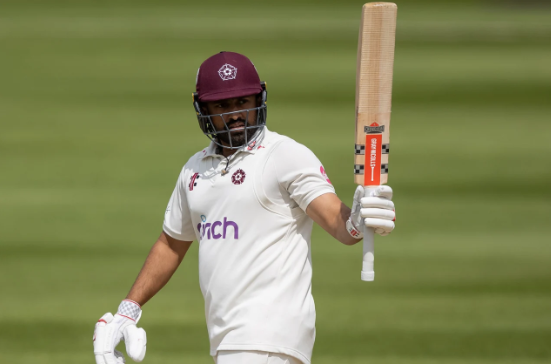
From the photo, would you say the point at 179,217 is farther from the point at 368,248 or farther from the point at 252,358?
the point at 368,248

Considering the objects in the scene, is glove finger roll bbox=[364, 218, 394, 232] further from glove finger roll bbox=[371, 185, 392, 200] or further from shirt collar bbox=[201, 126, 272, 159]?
shirt collar bbox=[201, 126, 272, 159]

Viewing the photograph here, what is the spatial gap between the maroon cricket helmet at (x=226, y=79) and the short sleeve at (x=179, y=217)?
0.90ft

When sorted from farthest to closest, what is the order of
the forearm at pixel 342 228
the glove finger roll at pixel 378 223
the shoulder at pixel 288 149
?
the shoulder at pixel 288 149
the forearm at pixel 342 228
the glove finger roll at pixel 378 223

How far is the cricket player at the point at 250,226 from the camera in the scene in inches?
69.5

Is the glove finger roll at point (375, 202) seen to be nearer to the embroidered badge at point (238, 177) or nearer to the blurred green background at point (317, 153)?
the embroidered badge at point (238, 177)

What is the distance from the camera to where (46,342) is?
341 centimetres

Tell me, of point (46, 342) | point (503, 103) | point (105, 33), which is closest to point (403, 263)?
point (503, 103)

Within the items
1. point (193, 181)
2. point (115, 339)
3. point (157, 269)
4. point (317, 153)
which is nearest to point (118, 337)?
point (115, 339)

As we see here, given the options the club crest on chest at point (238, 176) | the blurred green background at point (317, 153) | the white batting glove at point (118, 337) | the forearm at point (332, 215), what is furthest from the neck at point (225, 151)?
the blurred green background at point (317, 153)

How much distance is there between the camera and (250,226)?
5.91ft

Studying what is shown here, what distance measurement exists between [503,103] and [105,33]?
2.36 m

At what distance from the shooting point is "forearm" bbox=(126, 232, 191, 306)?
6.63 ft

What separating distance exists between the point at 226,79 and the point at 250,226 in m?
0.40

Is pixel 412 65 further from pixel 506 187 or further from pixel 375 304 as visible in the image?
pixel 375 304
